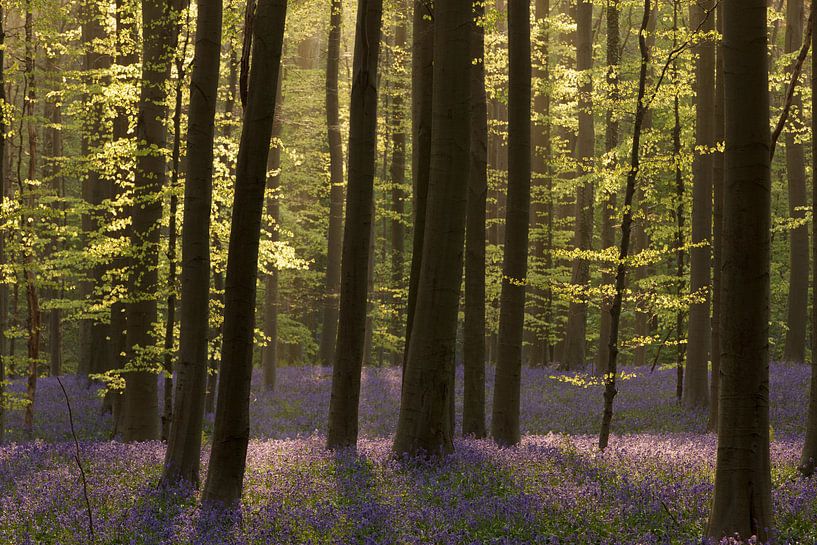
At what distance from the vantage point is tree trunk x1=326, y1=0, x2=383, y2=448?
38.7ft

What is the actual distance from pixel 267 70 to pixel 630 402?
15.8 metres

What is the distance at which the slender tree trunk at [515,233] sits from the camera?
1289 cm

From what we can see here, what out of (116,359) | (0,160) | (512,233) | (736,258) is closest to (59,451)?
(116,359)

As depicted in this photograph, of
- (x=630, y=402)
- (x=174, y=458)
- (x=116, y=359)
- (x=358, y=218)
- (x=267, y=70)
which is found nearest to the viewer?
(x=267, y=70)

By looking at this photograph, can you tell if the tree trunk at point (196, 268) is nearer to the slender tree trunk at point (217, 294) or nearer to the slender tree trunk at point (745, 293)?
the slender tree trunk at point (217, 294)

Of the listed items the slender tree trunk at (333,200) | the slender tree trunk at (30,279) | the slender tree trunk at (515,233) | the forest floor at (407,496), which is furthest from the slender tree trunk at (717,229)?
the slender tree trunk at (30,279)

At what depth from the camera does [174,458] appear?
31.8ft

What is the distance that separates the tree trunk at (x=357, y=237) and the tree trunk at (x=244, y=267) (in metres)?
2.94

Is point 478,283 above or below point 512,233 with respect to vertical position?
below

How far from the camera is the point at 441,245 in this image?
10.7 metres

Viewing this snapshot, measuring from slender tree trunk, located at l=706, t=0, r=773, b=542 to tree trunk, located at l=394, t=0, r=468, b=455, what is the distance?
434 cm

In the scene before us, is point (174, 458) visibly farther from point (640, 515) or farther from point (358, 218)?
point (640, 515)

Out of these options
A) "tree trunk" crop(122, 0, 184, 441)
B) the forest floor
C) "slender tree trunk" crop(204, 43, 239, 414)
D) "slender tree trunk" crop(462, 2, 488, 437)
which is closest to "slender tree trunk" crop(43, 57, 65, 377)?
"slender tree trunk" crop(204, 43, 239, 414)

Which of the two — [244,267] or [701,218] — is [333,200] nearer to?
[701,218]
